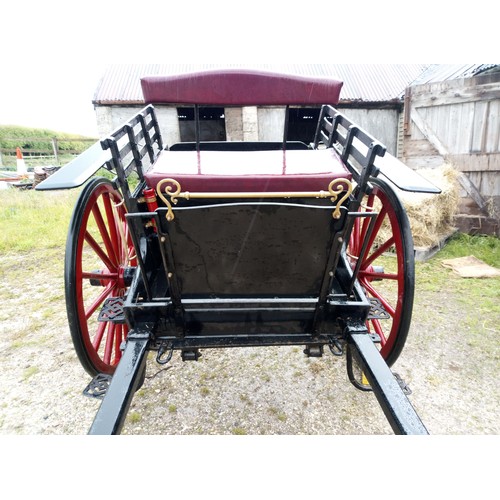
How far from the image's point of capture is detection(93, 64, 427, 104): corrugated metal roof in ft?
33.3

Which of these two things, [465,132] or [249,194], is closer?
[249,194]

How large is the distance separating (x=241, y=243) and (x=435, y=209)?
172 inches

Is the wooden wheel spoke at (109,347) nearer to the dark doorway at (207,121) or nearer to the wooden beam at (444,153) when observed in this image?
the dark doorway at (207,121)

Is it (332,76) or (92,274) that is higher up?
(332,76)

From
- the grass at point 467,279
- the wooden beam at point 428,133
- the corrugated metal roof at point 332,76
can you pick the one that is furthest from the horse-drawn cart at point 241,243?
the corrugated metal roof at point 332,76

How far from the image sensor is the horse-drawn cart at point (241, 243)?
4.91 feet

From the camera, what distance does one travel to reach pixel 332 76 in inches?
428

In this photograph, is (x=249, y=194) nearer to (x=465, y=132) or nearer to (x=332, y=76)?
(x=465, y=132)

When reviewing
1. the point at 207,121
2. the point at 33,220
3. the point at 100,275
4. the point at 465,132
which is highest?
the point at 207,121

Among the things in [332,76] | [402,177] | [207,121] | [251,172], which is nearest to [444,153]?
[207,121]

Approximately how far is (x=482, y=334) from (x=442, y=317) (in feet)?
1.15

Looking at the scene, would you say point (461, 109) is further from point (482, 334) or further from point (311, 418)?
point (311, 418)

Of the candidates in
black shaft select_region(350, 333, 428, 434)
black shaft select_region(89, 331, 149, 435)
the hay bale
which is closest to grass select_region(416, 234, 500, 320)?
the hay bale

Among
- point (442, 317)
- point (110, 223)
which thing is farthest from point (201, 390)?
point (442, 317)
